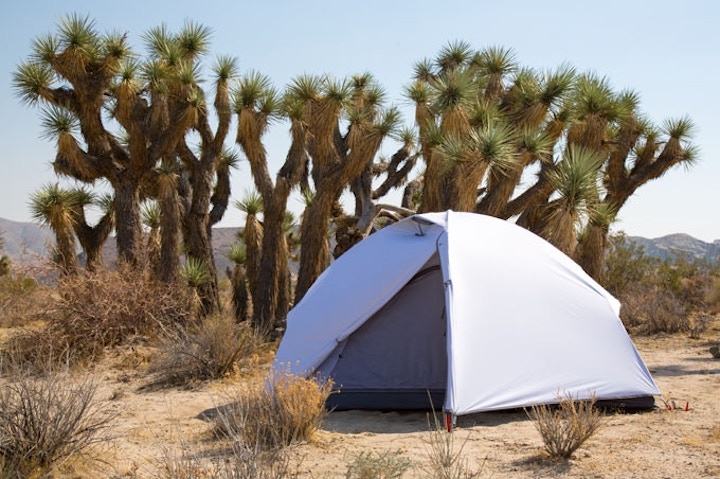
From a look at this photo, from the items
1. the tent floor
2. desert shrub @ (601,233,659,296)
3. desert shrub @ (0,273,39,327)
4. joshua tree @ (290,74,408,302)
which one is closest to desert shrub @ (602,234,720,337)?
desert shrub @ (601,233,659,296)

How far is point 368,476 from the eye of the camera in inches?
182

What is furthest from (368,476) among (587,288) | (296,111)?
(296,111)

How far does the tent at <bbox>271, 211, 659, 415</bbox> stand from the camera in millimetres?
6945

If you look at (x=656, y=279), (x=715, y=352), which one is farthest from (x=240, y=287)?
(x=656, y=279)

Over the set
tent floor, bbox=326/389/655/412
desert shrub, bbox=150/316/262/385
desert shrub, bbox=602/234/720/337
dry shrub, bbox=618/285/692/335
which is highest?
desert shrub, bbox=602/234/720/337

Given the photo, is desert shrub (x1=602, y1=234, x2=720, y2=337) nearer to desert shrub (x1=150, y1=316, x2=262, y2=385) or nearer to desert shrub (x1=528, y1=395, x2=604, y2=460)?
desert shrub (x1=150, y1=316, x2=262, y2=385)

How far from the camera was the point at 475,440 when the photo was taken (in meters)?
6.29

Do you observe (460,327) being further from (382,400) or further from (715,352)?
(715,352)

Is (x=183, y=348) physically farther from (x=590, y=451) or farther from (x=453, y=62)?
(x=453, y=62)

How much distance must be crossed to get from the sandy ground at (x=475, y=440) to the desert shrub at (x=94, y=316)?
5.79 ft

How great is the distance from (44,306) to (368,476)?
304 inches

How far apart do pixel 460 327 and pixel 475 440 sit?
1.09 meters

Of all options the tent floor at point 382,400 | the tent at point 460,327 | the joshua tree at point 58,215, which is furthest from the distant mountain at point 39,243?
the tent floor at point 382,400

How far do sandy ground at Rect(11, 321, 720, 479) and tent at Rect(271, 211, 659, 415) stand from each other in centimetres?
32
